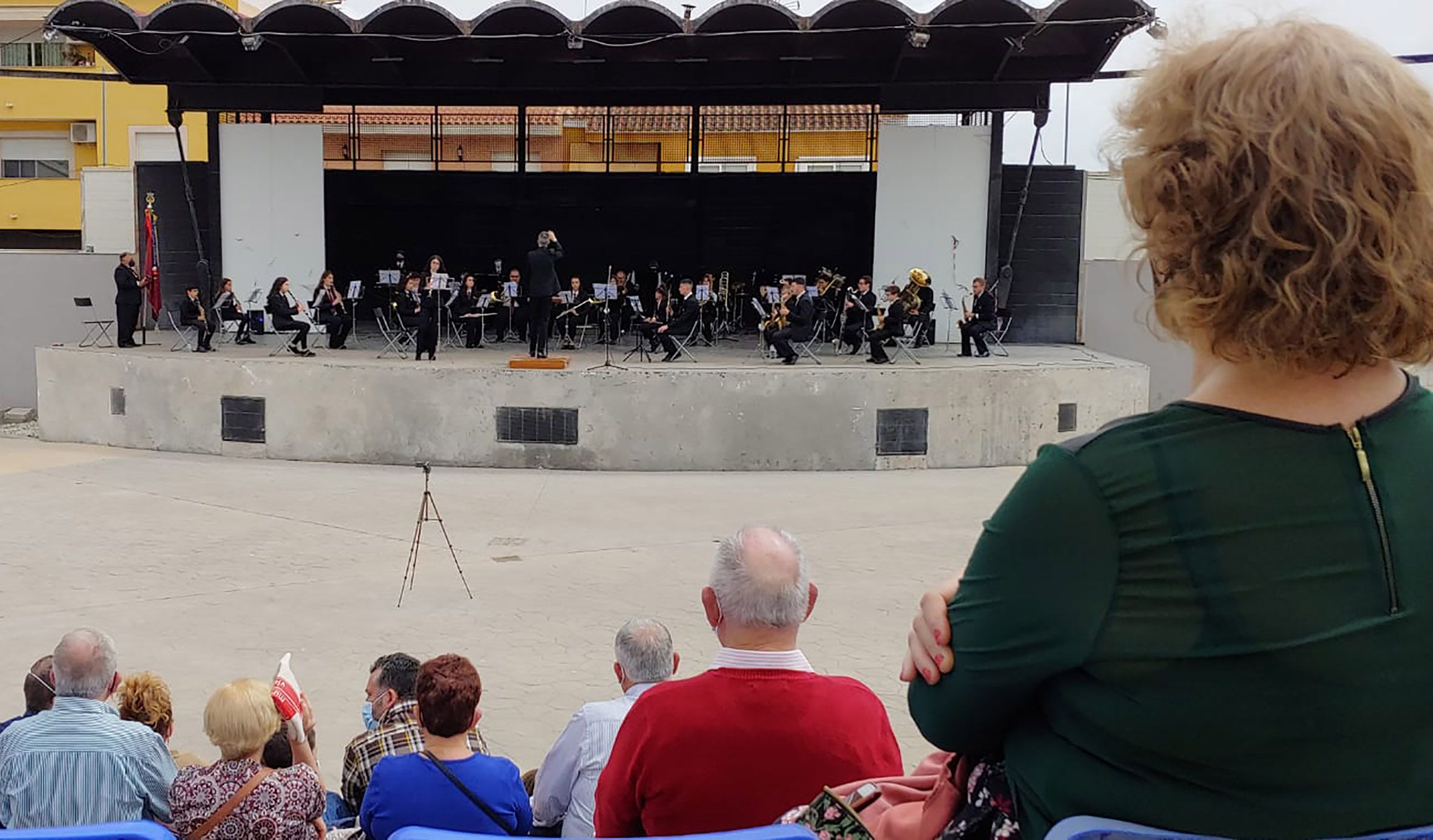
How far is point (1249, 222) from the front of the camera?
1.35 meters

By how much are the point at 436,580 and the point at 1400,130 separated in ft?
26.4

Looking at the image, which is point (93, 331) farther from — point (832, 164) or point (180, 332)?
point (832, 164)


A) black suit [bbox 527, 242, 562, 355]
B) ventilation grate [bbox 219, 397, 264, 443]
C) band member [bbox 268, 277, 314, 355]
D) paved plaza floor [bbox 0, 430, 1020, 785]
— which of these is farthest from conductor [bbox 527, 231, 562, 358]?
ventilation grate [bbox 219, 397, 264, 443]

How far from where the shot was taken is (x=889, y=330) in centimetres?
1541

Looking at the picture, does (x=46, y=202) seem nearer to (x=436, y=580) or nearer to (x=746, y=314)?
(x=746, y=314)

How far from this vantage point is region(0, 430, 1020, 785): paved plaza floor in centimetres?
674

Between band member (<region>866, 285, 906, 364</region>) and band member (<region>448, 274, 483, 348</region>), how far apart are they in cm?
531

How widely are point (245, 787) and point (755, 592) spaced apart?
1531 millimetres

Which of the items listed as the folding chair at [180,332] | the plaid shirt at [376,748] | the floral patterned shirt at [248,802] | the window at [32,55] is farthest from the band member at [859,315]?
the window at [32,55]

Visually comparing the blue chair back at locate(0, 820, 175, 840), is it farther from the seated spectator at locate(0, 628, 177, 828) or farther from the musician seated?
the musician seated

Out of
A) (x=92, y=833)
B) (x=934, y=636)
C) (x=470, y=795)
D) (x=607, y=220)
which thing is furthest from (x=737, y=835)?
(x=607, y=220)

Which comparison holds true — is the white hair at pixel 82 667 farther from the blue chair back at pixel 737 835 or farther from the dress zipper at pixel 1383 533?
the dress zipper at pixel 1383 533

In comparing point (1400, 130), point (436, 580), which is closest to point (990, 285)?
point (436, 580)

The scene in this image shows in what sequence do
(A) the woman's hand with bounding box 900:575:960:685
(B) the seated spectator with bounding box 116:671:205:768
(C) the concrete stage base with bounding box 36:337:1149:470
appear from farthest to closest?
(C) the concrete stage base with bounding box 36:337:1149:470 → (B) the seated spectator with bounding box 116:671:205:768 → (A) the woman's hand with bounding box 900:575:960:685
